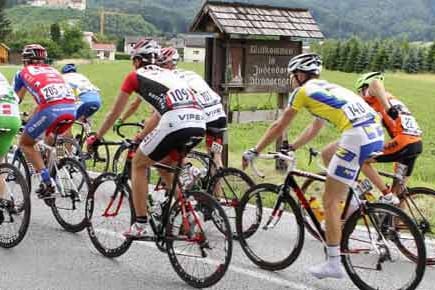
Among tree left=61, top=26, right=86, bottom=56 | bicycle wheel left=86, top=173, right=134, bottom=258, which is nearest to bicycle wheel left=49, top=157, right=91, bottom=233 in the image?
bicycle wheel left=86, top=173, right=134, bottom=258

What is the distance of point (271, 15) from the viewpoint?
11.4 metres

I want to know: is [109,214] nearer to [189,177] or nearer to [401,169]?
[189,177]

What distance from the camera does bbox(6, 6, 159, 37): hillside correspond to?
15125 centimetres

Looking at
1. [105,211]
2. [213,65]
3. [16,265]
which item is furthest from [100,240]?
[213,65]

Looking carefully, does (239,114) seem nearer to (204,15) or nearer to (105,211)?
(204,15)

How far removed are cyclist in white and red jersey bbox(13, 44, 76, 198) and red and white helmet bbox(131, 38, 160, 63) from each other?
1.77m

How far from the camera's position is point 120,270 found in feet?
19.8

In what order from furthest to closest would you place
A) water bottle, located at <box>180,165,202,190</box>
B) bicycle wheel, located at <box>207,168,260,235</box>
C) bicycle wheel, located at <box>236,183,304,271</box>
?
1. bicycle wheel, located at <box>207,168,260,235</box>
2. water bottle, located at <box>180,165,202,190</box>
3. bicycle wheel, located at <box>236,183,304,271</box>

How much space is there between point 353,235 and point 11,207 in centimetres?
340

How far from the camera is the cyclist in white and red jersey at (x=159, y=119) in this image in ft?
18.7

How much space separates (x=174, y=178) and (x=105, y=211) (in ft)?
4.12

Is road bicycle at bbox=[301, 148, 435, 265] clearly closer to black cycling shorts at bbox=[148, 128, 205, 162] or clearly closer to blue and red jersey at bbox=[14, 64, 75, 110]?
black cycling shorts at bbox=[148, 128, 205, 162]

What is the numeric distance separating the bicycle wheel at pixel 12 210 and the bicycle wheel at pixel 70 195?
2.31 feet

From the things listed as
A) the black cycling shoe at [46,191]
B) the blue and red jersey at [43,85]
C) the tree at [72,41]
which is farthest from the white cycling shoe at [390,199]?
the tree at [72,41]
